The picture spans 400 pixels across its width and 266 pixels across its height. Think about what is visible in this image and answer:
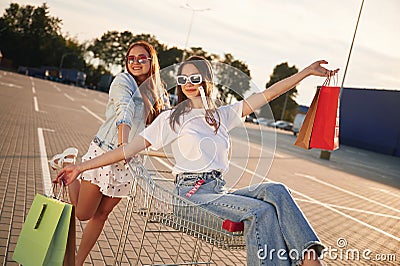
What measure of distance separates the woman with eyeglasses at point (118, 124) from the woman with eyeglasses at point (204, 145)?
29cm

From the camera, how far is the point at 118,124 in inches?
141

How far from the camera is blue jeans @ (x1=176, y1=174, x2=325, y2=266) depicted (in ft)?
9.00

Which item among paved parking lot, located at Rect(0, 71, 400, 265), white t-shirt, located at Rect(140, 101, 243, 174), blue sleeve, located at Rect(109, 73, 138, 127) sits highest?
blue sleeve, located at Rect(109, 73, 138, 127)

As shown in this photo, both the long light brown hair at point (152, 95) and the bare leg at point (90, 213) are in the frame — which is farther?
the bare leg at point (90, 213)

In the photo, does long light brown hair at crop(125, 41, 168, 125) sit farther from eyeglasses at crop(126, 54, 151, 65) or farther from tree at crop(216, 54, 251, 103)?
tree at crop(216, 54, 251, 103)

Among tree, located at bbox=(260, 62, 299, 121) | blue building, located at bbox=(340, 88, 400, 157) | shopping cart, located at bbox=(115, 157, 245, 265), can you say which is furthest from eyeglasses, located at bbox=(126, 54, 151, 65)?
tree, located at bbox=(260, 62, 299, 121)

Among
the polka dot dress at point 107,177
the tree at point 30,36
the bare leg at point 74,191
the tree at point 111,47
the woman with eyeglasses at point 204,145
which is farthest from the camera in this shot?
the tree at point 111,47

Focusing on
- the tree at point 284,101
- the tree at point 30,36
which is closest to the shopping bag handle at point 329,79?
the tree at point 284,101

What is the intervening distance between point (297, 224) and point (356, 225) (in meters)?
6.52

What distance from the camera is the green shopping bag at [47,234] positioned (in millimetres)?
3055

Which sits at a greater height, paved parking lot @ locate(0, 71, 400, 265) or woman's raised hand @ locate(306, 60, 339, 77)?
woman's raised hand @ locate(306, 60, 339, 77)

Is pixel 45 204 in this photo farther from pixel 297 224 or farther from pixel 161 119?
pixel 297 224

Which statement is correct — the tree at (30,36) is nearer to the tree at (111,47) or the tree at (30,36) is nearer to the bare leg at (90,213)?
the tree at (111,47)

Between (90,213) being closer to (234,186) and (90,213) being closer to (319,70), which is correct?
(234,186)
